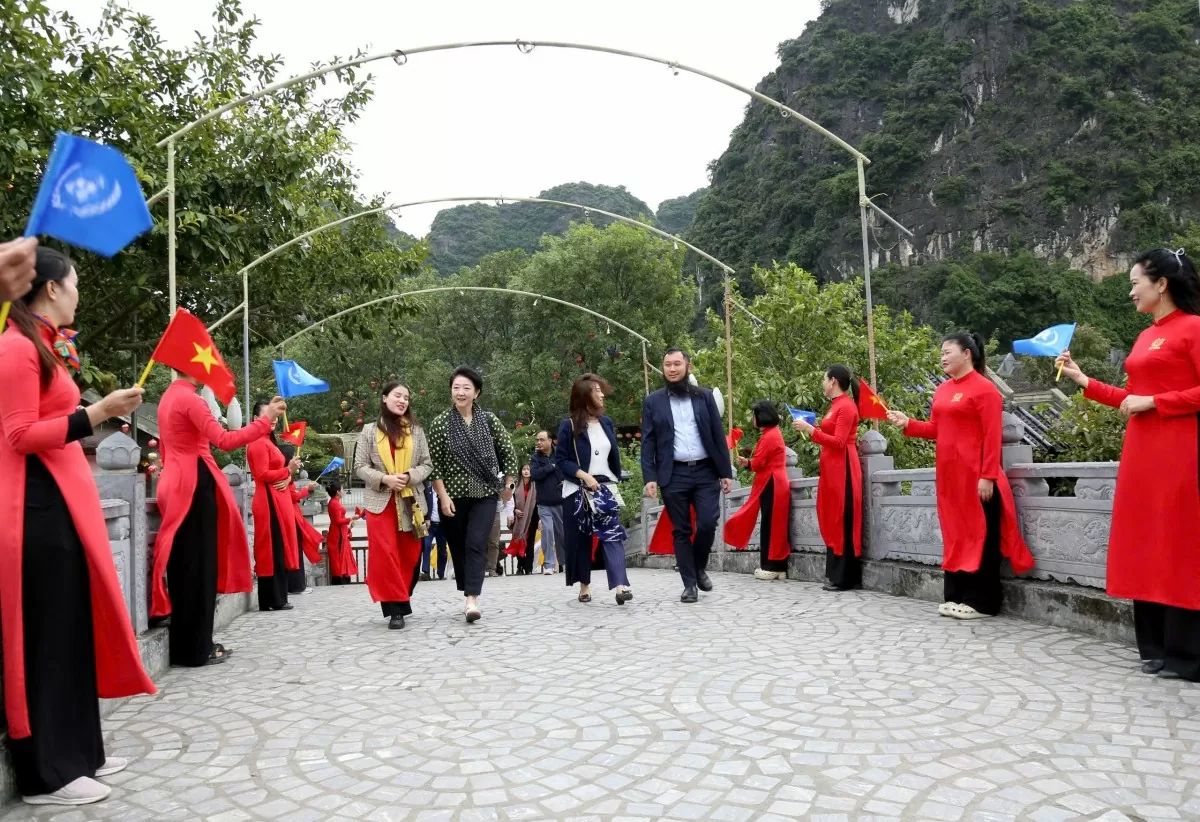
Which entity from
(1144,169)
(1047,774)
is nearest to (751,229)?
(1144,169)

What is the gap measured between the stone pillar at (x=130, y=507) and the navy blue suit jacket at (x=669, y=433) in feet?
12.3

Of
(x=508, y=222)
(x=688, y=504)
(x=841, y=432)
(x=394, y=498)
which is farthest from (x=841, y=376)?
(x=508, y=222)

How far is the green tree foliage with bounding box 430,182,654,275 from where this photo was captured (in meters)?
66.9

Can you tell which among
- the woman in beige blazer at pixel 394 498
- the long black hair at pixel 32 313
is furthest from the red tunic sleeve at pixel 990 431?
the long black hair at pixel 32 313

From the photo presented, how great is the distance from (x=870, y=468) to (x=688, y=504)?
1.69 meters

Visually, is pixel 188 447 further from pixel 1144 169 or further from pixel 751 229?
pixel 1144 169

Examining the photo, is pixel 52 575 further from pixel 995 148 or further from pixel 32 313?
pixel 995 148

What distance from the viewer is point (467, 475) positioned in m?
7.04

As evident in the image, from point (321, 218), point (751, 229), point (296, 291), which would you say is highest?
point (751, 229)

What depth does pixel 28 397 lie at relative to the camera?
3137mm

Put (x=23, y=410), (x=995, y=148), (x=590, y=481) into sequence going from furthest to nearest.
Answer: (x=995, y=148), (x=590, y=481), (x=23, y=410)

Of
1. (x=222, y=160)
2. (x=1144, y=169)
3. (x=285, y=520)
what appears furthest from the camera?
(x=1144, y=169)

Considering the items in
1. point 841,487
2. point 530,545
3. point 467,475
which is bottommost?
point 530,545

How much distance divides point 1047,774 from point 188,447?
4697 millimetres
